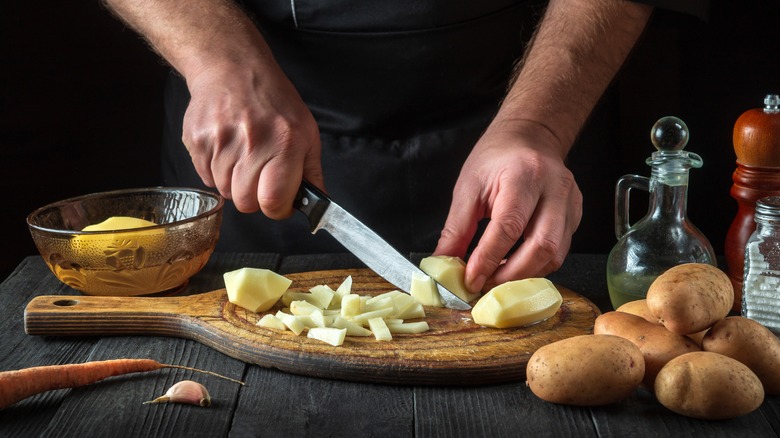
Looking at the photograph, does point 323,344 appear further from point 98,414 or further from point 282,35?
point 282,35

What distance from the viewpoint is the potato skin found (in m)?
Answer: 1.23

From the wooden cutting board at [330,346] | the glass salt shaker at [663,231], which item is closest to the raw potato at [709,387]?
the wooden cutting board at [330,346]

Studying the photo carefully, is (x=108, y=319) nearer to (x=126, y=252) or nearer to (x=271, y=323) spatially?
(x=126, y=252)

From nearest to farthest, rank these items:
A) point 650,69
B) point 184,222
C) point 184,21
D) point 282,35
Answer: point 184,222 < point 184,21 < point 282,35 < point 650,69

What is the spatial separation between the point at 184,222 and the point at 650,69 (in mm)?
1841

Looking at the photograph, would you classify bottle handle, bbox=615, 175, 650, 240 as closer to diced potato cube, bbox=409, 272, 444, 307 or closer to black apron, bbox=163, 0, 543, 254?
diced potato cube, bbox=409, 272, 444, 307

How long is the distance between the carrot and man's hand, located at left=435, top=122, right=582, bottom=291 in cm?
60

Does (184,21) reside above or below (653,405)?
above

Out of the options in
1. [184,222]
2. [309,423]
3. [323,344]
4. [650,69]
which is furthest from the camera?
[650,69]

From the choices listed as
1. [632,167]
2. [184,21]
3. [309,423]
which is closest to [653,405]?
[309,423]

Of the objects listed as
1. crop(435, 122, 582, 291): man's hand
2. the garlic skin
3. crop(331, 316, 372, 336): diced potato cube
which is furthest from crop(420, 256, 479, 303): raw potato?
the garlic skin

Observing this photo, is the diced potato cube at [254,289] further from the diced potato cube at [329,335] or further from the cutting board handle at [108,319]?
the diced potato cube at [329,335]

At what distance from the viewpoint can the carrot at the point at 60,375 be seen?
1.29 meters

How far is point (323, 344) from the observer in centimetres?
147
